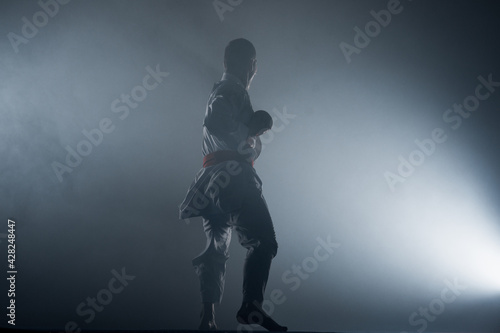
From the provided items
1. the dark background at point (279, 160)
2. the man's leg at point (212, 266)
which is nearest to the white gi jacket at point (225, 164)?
the man's leg at point (212, 266)

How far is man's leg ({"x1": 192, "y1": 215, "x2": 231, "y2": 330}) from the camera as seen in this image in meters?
2.24

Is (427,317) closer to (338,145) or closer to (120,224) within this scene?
(338,145)

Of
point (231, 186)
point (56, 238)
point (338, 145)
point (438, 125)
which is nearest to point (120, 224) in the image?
point (56, 238)

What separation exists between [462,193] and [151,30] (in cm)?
337

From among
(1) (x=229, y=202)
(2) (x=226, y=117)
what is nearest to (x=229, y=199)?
(1) (x=229, y=202)

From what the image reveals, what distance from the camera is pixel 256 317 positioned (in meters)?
1.96

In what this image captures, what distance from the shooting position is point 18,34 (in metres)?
3.68

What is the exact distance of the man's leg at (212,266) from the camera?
224 centimetres

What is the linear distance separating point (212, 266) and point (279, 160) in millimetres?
1800

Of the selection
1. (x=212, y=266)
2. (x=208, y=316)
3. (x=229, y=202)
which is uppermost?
(x=229, y=202)

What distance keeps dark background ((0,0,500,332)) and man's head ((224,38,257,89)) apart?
1304 mm

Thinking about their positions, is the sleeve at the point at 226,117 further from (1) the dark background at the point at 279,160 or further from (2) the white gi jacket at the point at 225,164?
(1) the dark background at the point at 279,160

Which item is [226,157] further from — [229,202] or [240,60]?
[240,60]

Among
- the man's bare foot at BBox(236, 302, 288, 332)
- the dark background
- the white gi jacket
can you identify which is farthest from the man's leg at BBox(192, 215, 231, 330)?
the dark background
